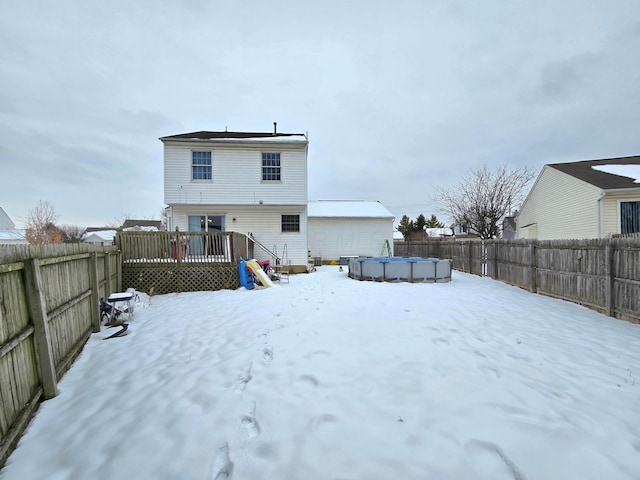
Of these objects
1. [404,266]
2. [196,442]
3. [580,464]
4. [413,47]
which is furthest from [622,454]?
[413,47]

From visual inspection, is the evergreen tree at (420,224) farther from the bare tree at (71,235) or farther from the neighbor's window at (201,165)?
the bare tree at (71,235)

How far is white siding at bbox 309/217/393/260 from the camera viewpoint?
2083 cm

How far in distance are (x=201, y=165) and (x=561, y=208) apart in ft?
64.6

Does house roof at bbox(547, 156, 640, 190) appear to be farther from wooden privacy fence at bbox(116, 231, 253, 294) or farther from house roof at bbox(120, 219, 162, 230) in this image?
house roof at bbox(120, 219, 162, 230)

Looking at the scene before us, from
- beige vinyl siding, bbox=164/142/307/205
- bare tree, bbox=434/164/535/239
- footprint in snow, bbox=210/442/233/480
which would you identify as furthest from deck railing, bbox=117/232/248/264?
bare tree, bbox=434/164/535/239

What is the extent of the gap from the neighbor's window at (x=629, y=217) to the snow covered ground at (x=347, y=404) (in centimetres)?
1137

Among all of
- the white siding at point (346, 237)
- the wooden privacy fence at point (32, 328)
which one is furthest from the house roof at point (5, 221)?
the wooden privacy fence at point (32, 328)

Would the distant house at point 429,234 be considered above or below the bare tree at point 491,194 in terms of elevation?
below

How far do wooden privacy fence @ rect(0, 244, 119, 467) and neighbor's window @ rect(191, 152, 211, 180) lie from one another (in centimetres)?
1039

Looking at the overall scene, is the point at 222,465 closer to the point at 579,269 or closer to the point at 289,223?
the point at 579,269

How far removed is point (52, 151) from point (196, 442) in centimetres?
3577

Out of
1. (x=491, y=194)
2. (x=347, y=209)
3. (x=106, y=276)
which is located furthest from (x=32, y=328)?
(x=491, y=194)

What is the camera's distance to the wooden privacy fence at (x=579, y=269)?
5855 mm

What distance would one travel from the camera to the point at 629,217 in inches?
518
